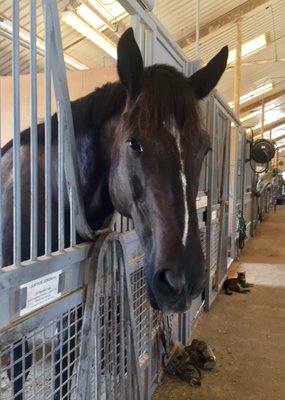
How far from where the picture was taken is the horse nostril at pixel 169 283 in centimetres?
84

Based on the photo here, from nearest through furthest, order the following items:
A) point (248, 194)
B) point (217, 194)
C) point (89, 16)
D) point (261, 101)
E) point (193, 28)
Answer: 1. point (217, 194)
2. point (89, 16)
3. point (193, 28)
4. point (248, 194)
5. point (261, 101)

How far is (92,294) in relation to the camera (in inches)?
41.3

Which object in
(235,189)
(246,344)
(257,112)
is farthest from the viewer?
(257,112)

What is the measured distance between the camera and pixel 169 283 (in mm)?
851

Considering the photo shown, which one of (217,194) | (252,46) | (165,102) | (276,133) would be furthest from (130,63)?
(276,133)

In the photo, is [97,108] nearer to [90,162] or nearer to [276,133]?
[90,162]

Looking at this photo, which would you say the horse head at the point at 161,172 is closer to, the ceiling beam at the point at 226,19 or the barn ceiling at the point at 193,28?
the barn ceiling at the point at 193,28

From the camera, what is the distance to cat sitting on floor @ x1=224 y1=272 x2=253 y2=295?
3.70m

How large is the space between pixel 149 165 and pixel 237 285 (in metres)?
3.14

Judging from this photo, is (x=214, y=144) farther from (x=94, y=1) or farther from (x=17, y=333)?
(x=17, y=333)

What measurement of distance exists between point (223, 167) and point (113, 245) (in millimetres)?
2651

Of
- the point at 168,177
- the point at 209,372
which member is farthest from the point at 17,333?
the point at 209,372

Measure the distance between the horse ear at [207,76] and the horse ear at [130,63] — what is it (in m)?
0.24

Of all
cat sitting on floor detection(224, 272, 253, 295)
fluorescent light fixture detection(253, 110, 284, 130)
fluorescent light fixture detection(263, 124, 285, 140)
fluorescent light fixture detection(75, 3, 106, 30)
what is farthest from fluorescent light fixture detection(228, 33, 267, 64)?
fluorescent light fixture detection(263, 124, 285, 140)
